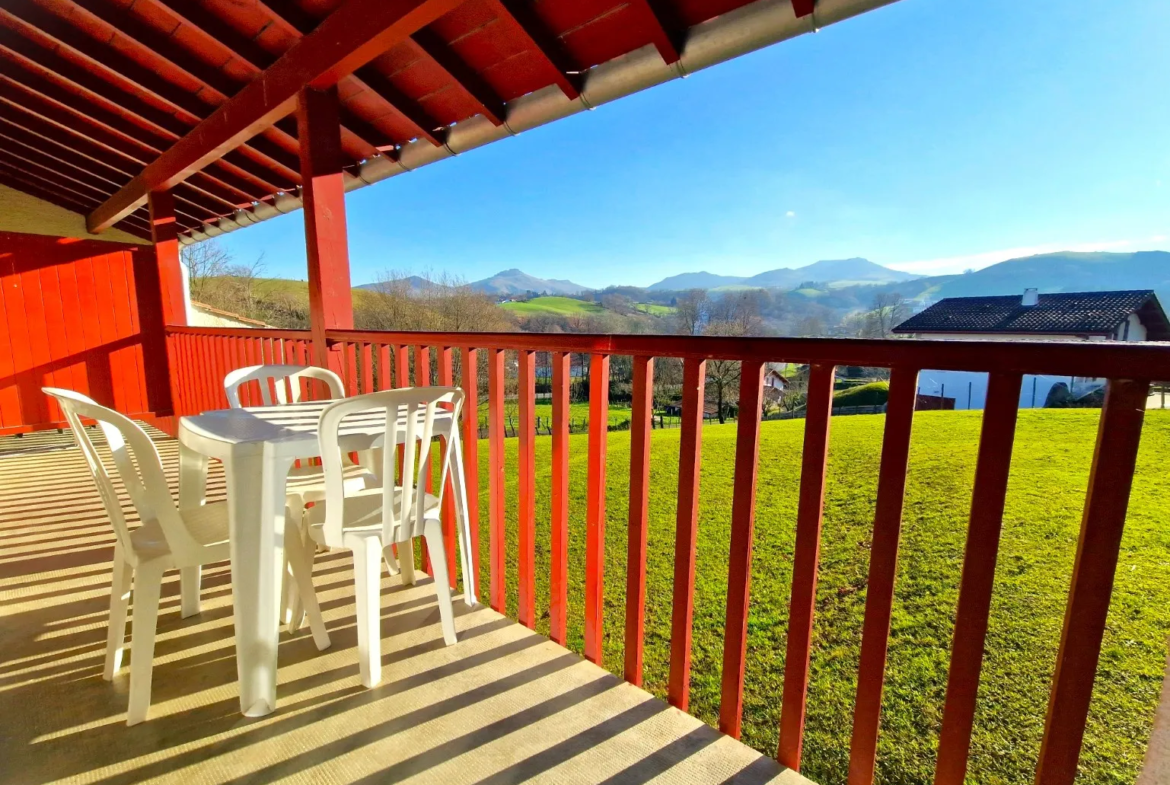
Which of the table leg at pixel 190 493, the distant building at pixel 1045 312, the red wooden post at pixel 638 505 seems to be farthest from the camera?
the distant building at pixel 1045 312

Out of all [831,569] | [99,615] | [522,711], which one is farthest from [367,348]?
[831,569]

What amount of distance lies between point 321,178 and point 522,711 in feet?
9.67

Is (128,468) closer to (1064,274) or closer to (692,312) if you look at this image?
(692,312)

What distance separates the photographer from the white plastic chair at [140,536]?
1.40 m

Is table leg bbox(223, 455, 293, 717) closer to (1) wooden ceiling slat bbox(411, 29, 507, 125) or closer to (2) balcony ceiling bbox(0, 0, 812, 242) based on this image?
(2) balcony ceiling bbox(0, 0, 812, 242)

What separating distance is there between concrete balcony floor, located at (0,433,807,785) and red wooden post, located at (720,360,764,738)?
137 millimetres

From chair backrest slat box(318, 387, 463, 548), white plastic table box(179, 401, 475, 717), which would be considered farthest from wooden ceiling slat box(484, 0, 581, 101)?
white plastic table box(179, 401, 475, 717)

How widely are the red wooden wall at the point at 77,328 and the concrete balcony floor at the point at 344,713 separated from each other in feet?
15.5

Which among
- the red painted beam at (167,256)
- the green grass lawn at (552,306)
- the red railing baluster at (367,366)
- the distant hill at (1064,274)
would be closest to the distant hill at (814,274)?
the green grass lawn at (552,306)

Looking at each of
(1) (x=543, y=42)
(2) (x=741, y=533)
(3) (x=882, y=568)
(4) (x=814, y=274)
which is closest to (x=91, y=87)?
(1) (x=543, y=42)

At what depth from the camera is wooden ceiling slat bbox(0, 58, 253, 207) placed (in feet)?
12.7

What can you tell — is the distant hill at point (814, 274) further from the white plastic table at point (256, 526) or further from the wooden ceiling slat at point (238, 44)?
the white plastic table at point (256, 526)

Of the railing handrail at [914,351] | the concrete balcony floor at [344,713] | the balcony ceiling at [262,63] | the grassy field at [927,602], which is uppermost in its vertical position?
the balcony ceiling at [262,63]

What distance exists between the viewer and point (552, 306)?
31172mm
